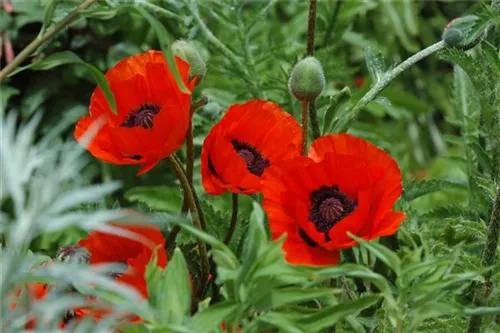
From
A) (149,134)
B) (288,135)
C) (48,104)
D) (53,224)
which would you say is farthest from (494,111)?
(48,104)

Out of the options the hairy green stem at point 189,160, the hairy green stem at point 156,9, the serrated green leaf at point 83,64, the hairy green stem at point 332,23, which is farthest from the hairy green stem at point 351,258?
→ the hairy green stem at point 332,23

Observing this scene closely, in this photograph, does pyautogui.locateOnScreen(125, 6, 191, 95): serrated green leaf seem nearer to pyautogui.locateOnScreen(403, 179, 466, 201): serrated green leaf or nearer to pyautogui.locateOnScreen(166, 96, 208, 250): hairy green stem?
pyautogui.locateOnScreen(166, 96, 208, 250): hairy green stem

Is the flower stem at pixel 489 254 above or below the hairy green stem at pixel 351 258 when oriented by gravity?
above

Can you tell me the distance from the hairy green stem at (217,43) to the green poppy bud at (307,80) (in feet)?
1.05

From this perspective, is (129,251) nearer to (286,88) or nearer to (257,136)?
(257,136)

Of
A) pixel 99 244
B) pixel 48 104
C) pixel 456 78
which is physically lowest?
pixel 48 104

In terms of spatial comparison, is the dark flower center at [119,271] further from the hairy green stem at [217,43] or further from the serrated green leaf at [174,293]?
the hairy green stem at [217,43]

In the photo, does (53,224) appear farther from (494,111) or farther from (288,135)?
(494,111)

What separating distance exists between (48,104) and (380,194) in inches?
43.4

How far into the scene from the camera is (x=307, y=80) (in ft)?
2.93

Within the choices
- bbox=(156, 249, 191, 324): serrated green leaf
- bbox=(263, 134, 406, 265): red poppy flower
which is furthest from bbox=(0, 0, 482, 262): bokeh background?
bbox=(156, 249, 191, 324): serrated green leaf

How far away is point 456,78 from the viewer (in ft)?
4.18

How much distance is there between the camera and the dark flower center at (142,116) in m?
0.87

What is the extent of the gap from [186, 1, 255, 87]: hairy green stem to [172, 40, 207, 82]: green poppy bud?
29 cm
